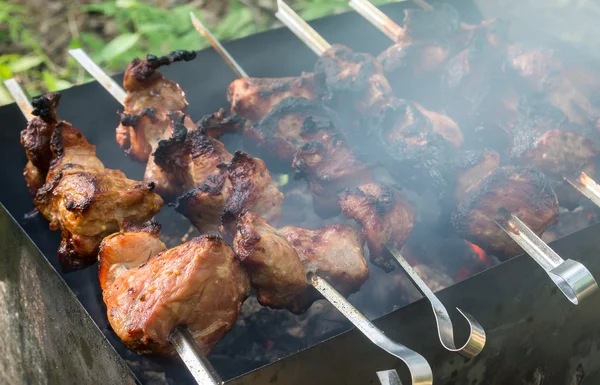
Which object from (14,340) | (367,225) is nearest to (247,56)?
(367,225)

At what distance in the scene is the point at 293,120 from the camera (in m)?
3.16

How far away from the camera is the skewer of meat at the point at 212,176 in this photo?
8.45ft

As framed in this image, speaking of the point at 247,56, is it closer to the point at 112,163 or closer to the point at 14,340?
the point at 112,163

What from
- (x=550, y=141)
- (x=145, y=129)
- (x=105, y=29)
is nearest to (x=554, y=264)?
(x=550, y=141)

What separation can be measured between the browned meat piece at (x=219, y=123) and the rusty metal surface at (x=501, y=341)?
124 cm

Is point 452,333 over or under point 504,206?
under

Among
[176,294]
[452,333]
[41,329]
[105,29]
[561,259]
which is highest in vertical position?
[105,29]

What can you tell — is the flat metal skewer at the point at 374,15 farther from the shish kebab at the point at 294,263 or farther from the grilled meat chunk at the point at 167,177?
the shish kebab at the point at 294,263

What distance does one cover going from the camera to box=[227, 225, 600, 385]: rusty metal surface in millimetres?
2254

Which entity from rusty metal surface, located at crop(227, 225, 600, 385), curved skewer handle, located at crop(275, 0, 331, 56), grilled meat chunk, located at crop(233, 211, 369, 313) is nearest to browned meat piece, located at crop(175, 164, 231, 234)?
grilled meat chunk, located at crop(233, 211, 369, 313)

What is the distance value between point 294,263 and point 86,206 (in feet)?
2.85

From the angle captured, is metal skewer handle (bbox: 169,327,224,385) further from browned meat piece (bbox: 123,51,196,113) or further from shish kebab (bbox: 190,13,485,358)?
browned meat piece (bbox: 123,51,196,113)

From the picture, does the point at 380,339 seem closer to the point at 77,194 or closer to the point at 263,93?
the point at 77,194

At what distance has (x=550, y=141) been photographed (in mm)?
3006
